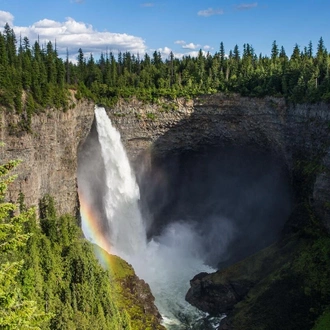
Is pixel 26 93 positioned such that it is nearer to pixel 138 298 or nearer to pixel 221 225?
pixel 138 298

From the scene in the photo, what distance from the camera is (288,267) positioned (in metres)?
45.6

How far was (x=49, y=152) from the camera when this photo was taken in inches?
1901

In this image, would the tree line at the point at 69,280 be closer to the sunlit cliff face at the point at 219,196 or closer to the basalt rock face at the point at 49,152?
the basalt rock face at the point at 49,152

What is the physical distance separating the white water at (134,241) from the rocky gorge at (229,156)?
231 centimetres

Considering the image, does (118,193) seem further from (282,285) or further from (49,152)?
(282,285)

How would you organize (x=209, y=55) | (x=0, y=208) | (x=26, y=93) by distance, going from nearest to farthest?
(x=0, y=208), (x=26, y=93), (x=209, y=55)

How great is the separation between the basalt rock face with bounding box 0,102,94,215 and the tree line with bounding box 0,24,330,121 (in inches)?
62.5

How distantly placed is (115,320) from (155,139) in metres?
30.1

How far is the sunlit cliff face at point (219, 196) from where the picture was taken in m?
61.0

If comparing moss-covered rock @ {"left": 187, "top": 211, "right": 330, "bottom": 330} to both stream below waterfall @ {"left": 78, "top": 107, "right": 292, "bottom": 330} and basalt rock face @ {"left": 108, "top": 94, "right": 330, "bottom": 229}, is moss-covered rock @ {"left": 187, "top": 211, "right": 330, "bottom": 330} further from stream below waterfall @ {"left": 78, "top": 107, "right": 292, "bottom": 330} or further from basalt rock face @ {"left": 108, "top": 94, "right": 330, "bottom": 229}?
basalt rock face @ {"left": 108, "top": 94, "right": 330, "bottom": 229}

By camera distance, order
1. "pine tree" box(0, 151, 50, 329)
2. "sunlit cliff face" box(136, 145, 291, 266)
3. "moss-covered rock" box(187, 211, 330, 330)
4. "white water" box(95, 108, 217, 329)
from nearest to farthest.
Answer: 1. "pine tree" box(0, 151, 50, 329)
2. "moss-covered rock" box(187, 211, 330, 330)
3. "white water" box(95, 108, 217, 329)
4. "sunlit cliff face" box(136, 145, 291, 266)

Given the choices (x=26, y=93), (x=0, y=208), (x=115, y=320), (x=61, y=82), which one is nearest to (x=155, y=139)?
(x=61, y=82)

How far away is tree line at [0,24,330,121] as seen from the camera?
4641 centimetres

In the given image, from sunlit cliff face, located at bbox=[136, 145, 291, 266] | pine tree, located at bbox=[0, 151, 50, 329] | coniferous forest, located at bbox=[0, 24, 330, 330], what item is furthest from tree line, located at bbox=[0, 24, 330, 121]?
pine tree, located at bbox=[0, 151, 50, 329]
